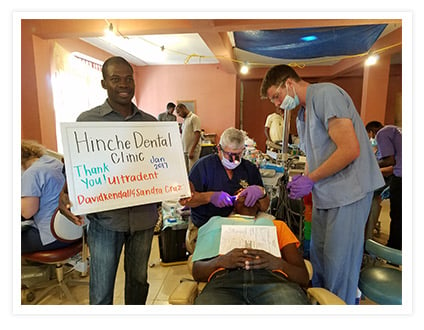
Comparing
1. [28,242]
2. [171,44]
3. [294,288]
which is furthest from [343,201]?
[171,44]

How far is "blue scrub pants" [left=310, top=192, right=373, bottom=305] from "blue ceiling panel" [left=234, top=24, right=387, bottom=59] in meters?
1.48

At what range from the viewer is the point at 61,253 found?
152 cm

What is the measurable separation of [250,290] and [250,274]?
2.5 inches

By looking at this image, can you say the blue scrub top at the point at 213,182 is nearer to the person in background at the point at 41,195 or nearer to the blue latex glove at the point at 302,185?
the blue latex glove at the point at 302,185

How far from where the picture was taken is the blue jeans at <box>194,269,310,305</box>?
3.11ft

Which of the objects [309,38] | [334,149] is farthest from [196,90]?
[334,149]

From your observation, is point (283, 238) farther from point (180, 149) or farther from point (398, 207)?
point (398, 207)

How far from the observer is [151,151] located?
99 cm

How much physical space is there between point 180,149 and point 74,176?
1.32 ft

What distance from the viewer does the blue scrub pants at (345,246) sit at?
1.11 m

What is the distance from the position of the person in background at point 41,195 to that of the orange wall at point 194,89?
3.92 m

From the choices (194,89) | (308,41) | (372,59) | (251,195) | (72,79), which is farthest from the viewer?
(194,89)

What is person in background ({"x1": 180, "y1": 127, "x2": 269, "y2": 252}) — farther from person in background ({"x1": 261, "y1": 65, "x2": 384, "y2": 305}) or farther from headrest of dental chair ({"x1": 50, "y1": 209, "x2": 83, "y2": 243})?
headrest of dental chair ({"x1": 50, "y1": 209, "x2": 83, "y2": 243})

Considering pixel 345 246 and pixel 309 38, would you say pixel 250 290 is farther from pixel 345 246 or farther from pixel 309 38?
pixel 309 38
